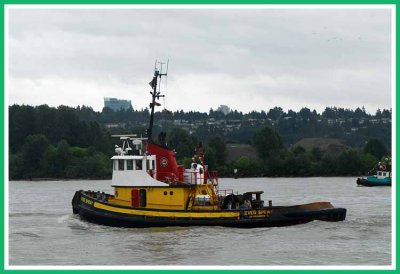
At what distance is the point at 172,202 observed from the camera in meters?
36.0

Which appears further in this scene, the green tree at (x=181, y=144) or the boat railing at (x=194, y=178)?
the green tree at (x=181, y=144)

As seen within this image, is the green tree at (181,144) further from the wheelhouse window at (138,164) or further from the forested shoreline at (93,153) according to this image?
the wheelhouse window at (138,164)

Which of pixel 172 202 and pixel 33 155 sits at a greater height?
pixel 33 155

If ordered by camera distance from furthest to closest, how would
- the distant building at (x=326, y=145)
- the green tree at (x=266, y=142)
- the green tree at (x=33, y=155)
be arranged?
1. the distant building at (x=326, y=145)
2. the green tree at (x=266, y=142)
3. the green tree at (x=33, y=155)

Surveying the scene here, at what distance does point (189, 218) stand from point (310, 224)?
516 centimetres

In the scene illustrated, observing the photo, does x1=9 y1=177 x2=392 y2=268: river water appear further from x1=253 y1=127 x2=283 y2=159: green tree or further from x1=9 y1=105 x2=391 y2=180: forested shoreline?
x1=253 y1=127 x2=283 y2=159: green tree

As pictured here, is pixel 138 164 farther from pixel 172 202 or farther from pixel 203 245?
pixel 203 245

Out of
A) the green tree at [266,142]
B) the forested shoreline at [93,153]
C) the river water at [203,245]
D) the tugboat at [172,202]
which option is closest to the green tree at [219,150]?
the forested shoreline at [93,153]

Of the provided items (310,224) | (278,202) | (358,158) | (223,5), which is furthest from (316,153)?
(223,5)

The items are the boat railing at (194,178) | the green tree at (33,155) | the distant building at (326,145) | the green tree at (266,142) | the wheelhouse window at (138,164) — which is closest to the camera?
the boat railing at (194,178)

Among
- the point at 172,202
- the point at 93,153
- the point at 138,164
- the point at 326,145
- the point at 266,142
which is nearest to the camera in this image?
the point at 172,202

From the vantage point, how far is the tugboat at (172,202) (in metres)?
35.2

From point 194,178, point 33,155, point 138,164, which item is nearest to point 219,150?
point 33,155

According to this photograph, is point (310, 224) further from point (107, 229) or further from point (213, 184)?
point (107, 229)
